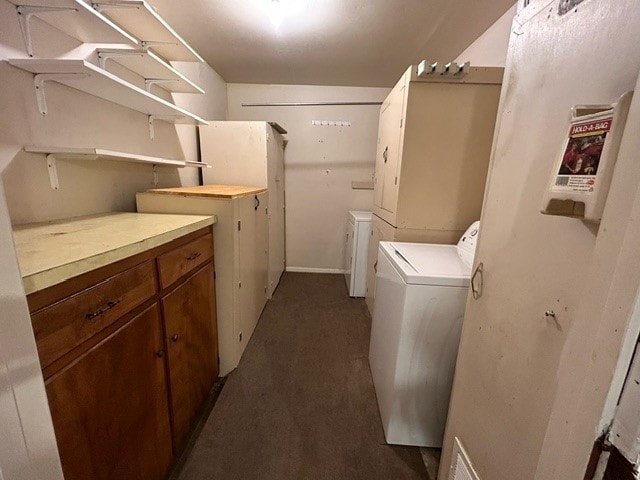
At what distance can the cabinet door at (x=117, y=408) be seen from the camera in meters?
0.70

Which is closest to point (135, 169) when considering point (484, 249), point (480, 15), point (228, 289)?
point (228, 289)

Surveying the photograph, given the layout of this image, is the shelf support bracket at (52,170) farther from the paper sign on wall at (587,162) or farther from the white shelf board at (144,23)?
the paper sign on wall at (587,162)

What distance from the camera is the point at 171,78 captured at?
1.76m

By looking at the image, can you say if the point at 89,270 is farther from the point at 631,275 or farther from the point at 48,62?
the point at 631,275

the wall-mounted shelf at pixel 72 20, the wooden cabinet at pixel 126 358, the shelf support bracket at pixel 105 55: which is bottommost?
the wooden cabinet at pixel 126 358

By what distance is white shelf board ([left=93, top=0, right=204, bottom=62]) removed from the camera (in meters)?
1.19

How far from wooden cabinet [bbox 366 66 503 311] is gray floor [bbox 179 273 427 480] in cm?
104

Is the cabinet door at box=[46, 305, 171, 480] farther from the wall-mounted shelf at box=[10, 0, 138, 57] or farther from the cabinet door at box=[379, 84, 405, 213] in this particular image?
the cabinet door at box=[379, 84, 405, 213]

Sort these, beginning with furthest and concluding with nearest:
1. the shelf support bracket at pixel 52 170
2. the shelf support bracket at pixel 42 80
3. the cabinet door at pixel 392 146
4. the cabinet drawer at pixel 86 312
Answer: the cabinet door at pixel 392 146 → the shelf support bracket at pixel 52 170 → the shelf support bracket at pixel 42 80 → the cabinet drawer at pixel 86 312

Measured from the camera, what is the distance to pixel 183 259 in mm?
1264

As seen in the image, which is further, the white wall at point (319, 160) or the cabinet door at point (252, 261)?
the white wall at point (319, 160)

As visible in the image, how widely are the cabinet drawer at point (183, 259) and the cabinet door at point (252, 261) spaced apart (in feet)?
0.88

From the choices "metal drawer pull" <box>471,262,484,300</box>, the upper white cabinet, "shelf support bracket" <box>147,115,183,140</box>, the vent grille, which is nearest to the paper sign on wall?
"metal drawer pull" <box>471,262,484,300</box>

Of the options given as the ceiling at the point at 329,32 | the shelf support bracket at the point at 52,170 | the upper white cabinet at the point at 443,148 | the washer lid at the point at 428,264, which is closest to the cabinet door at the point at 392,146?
the upper white cabinet at the point at 443,148
